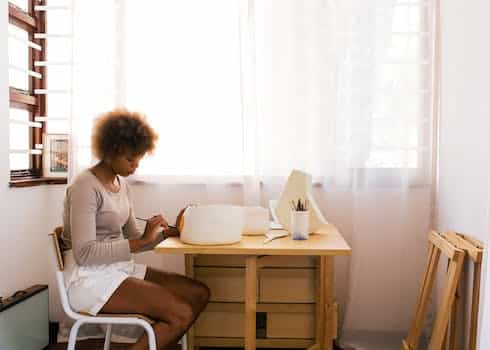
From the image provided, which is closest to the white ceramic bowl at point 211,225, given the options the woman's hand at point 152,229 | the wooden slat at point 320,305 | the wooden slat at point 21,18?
the woman's hand at point 152,229

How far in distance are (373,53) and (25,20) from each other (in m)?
1.70

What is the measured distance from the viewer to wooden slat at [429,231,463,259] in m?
1.92

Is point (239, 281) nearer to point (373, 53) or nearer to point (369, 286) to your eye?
point (369, 286)

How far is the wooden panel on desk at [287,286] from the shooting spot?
235 centimetres

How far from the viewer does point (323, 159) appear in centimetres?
252

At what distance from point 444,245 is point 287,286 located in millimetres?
715

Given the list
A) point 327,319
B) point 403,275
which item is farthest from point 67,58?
point 403,275

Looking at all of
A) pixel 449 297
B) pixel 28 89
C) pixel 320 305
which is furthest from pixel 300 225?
pixel 28 89

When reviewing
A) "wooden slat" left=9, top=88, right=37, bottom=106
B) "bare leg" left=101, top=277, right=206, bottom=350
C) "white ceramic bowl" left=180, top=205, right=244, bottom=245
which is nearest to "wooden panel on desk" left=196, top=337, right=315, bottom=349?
→ "bare leg" left=101, top=277, right=206, bottom=350

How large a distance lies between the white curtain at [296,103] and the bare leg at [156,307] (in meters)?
0.78

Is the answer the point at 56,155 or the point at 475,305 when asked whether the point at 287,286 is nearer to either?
the point at 475,305

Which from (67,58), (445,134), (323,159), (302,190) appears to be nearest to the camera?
(302,190)

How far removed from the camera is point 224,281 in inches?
94.3

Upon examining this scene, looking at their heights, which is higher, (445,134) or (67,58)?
(67,58)
